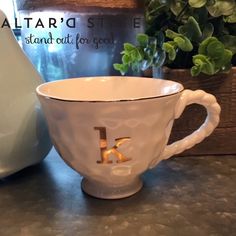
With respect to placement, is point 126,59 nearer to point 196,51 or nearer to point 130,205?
point 196,51

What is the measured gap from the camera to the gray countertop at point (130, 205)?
35 cm

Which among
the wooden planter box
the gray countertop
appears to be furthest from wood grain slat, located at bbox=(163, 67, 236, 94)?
the gray countertop

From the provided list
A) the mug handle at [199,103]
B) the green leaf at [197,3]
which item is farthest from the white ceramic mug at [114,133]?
the green leaf at [197,3]

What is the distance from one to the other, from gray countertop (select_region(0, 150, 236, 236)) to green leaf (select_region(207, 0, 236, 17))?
0.19m

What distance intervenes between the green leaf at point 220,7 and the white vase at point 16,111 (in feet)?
0.75

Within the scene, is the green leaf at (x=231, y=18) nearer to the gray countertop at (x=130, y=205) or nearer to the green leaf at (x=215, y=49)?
the green leaf at (x=215, y=49)

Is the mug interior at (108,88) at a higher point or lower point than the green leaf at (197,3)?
lower

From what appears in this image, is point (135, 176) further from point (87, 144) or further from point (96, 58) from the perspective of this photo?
point (96, 58)

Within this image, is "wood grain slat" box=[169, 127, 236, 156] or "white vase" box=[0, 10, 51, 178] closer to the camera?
"white vase" box=[0, 10, 51, 178]

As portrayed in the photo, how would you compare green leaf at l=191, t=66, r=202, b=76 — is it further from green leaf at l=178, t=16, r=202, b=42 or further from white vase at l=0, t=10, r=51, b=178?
white vase at l=0, t=10, r=51, b=178

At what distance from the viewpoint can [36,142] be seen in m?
0.45

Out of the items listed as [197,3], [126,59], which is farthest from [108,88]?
[197,3]

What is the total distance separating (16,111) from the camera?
42 cm

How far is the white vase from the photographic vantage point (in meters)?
0.41
